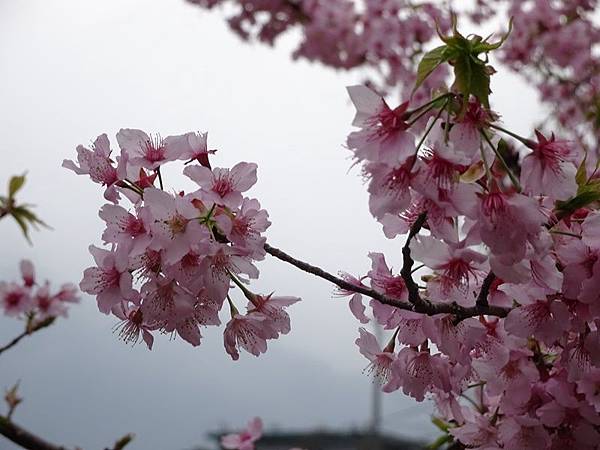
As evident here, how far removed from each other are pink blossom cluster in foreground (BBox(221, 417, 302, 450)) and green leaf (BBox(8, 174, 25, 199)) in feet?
3.93

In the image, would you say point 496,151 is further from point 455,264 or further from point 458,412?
point 458,412

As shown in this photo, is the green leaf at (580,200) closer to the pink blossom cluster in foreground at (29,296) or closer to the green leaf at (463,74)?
the green leaf at (463,74)

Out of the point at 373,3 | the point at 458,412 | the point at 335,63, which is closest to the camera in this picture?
the point at 458,412

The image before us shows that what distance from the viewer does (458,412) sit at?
154 centimetres

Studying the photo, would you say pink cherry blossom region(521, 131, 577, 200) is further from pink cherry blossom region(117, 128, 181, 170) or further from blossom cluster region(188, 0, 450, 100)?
blossom cluster region(188, 0, 450, 100)

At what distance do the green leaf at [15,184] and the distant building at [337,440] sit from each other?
9.18 feet

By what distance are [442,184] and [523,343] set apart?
1.58ft

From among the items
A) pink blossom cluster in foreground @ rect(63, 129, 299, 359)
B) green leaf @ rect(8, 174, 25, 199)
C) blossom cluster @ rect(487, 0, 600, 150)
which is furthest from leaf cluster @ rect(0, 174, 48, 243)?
blossom cluster @ rect(487, 0, 600, 150)

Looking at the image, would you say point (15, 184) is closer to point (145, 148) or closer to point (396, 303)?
point (145, 148)

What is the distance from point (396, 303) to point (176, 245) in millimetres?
376

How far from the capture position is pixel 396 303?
1153 millimetres

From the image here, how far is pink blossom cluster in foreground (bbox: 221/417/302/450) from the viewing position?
2594 mm

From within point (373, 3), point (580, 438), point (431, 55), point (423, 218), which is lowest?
point (580, 438)

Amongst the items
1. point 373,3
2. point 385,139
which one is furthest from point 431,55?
point 373,3
